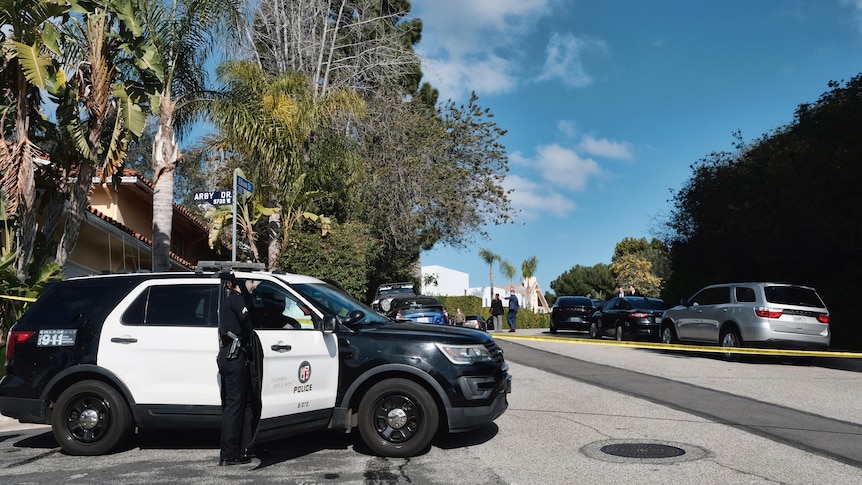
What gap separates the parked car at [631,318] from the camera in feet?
75.7

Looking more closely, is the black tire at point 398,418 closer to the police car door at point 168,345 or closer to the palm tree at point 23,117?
the police car door at point 168,345

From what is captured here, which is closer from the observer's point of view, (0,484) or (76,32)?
(0,484)

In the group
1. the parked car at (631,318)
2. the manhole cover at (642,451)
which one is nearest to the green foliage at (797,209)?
the parked car at (631,318)

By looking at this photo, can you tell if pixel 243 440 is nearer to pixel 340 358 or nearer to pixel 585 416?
pixel 340 358

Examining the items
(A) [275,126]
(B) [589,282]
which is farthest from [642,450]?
(B) [589,282]

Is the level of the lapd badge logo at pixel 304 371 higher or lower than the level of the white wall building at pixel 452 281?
lower

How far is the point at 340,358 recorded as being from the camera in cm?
706

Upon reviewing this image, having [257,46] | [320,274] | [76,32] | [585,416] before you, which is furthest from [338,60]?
[585,416]

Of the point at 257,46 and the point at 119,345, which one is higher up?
the point at 257,46

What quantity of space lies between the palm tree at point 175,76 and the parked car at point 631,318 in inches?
557

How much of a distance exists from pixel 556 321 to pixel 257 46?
17.4 meters

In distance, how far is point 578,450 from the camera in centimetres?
713

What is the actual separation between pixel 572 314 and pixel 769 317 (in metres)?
14.0

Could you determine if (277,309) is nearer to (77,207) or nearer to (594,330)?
(77,207)
